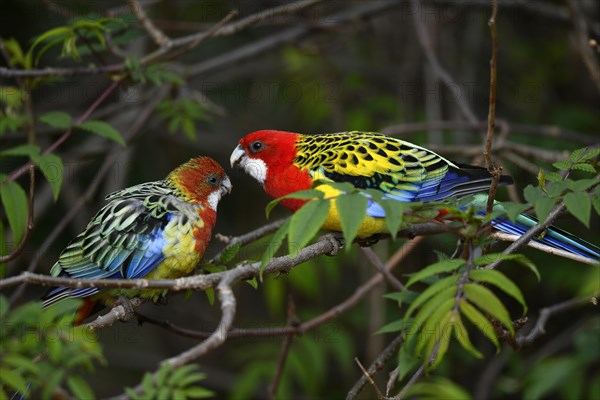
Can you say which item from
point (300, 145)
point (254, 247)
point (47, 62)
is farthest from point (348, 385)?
point (47, 62)

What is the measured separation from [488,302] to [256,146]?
2373 millimetres

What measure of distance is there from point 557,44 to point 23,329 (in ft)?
20.9

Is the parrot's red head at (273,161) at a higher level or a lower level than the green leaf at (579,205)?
lower

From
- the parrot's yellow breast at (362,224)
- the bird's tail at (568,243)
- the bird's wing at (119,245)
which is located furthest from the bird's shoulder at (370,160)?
the bird's wing at (119,245)

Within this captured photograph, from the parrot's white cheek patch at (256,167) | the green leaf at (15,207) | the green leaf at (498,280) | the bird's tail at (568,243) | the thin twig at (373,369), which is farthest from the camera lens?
the parrot's white cheek patch at (256,167)

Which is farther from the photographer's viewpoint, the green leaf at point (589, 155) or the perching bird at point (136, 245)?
the perching bird at point (136, 245)

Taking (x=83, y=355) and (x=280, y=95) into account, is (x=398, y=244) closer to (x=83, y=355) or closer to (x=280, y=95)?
(x=280, y=95)

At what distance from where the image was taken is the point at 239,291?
24.8 ft

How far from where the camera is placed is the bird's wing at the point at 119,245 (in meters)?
3.94

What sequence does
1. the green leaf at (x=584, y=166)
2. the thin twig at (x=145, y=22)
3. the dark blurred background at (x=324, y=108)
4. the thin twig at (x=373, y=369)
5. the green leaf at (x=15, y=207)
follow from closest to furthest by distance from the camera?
1. the green leaf at (x=584, y=166)
2. the thin twig at (x=373, y=369)
3. the green leaf at (x=15, y=207)
4. the thin twig at (x=145, y=22)
5. the dark blurred background at (x=324, y=108)

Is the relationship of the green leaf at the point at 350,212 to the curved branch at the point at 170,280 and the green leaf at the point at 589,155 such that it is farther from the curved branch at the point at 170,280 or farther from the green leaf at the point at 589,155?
the green leaf at the point at 589,155

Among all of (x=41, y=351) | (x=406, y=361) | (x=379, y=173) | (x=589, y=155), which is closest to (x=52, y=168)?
(x=41, y=351)

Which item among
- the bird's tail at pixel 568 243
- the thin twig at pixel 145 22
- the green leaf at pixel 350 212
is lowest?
the bird's tail at pixel 568 243

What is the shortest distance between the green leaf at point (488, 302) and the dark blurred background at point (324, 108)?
3520 millimetres
